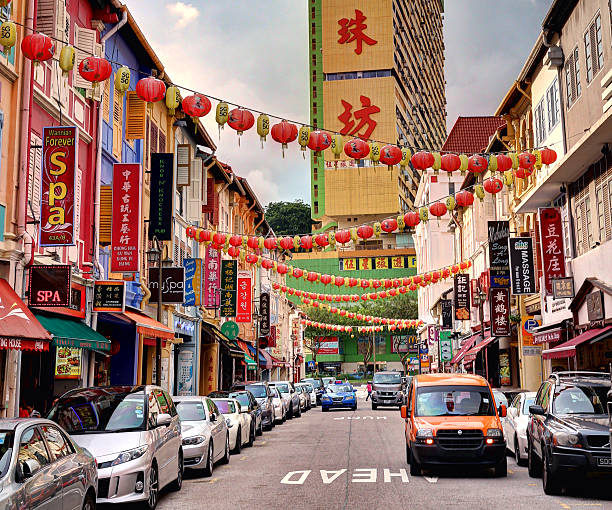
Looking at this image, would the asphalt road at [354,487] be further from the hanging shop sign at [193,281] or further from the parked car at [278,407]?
the hanging shop sign at [193,281]

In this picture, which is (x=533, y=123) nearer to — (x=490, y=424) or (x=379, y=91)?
(x=490, y=424)

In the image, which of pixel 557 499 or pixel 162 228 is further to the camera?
pixel 162 228

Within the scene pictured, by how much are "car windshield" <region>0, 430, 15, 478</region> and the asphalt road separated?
4376 mm

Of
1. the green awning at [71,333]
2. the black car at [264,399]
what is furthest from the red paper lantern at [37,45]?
the black car at [264,399]

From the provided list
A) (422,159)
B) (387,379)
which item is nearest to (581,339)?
(422,159)

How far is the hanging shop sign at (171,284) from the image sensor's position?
2580 cm

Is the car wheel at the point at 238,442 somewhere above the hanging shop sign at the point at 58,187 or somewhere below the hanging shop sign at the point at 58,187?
below

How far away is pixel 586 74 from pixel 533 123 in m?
6.24

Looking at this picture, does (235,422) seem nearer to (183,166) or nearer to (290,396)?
(183,166)

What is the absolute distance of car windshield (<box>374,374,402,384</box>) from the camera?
45291 mm

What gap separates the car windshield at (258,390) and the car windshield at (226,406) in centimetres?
937

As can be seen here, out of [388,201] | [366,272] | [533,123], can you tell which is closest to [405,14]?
[388,201]

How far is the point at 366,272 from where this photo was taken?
115 meters

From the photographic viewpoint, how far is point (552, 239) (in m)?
26.4
